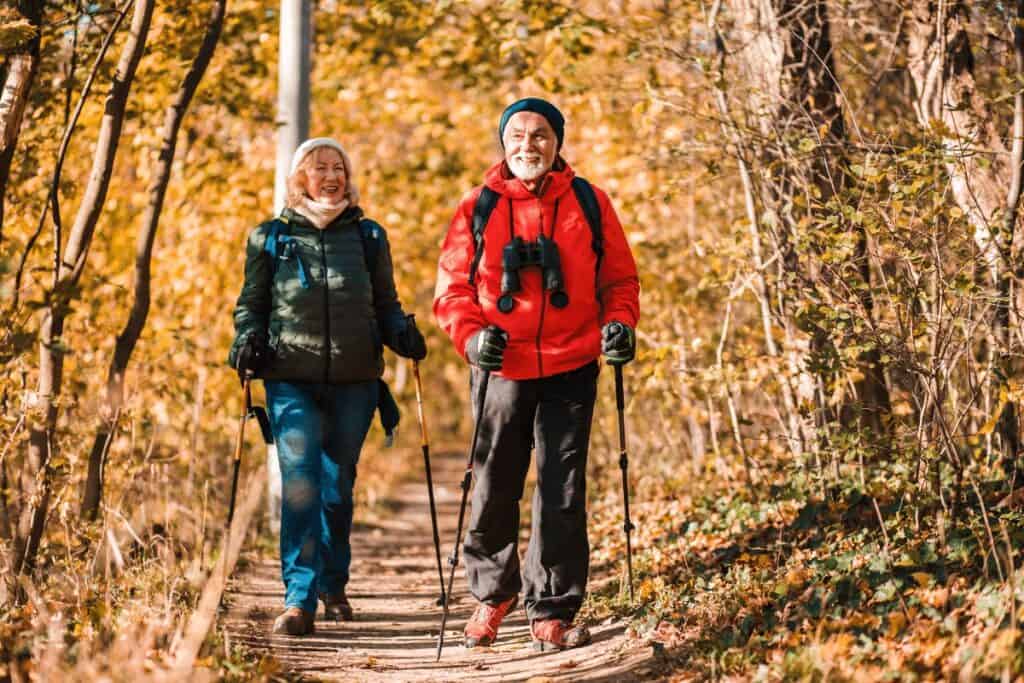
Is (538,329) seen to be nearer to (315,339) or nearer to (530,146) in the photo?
(530,146)

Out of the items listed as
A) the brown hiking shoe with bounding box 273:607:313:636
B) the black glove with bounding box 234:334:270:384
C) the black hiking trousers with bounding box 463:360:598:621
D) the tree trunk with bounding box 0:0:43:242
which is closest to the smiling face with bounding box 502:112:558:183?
the black hiking trousers with bounding box 463:360:598:621

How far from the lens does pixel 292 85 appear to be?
8945 mm

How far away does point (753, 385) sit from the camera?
6.82 m

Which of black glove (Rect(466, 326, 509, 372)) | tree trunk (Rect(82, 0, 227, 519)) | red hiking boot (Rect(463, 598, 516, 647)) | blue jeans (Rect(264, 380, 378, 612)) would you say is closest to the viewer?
black glove (Rect(466, 326, 509, 372))

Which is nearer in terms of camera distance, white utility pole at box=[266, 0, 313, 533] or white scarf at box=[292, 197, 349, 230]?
white scarf at box=[292, 197, 349, 230]

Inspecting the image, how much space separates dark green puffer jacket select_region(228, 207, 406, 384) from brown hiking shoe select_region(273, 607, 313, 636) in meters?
1.07

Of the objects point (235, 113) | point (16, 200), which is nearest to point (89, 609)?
point (16, 200)

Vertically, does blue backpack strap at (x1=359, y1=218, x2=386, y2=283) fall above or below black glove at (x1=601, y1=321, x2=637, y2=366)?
above

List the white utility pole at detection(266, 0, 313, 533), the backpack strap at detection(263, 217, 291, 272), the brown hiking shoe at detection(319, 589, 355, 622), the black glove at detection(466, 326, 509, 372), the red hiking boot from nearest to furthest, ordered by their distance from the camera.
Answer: the black glove at detection(466, 326, 509, 372), the red hiking boot, the backpack strap at detection(263, 217, 291, 272), the brown hiking shoe at detection(319, 589, 355, 622), the white utility pole at detection(266, 0, 313, 533)

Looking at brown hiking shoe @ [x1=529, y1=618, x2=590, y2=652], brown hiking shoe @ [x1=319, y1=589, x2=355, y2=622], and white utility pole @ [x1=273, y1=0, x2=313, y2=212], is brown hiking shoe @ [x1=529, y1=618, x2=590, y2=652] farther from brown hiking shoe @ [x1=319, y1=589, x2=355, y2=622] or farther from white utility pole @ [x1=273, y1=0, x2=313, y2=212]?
white utility pole @ [x1=273, y1=0, x2=313, y2=212]

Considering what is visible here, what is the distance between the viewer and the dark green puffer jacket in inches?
232

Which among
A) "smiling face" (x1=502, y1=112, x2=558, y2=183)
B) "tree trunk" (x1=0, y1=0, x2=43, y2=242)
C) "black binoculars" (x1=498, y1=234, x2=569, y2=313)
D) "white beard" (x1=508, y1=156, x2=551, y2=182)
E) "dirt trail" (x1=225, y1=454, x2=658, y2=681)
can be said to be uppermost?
"tree trunk" (x1=0, y1=0, x2=43, y2=242)

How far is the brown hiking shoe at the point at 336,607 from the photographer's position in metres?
6.35

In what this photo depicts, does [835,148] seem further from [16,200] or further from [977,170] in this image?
[16,200]
